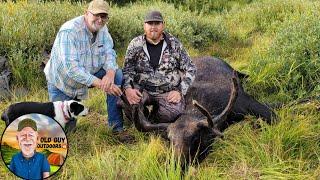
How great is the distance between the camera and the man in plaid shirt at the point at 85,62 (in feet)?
17.7

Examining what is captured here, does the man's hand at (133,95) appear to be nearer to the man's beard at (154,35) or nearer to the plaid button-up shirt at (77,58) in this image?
the plaid button-up shirt at (77,58)

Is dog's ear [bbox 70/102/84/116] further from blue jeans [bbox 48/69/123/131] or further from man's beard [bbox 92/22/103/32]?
man's beard [bbox 92/22/103/32]

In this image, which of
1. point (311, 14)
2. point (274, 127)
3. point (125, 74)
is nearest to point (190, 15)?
point (311, 14)

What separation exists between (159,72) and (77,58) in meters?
0.98

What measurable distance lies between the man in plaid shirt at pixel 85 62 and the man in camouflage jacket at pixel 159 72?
0.22 metres

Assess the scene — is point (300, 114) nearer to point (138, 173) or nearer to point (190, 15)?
point (138, 173)

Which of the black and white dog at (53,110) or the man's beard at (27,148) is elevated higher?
the man's beard at (27,148)

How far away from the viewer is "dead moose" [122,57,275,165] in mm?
4902

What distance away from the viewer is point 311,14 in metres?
8.31

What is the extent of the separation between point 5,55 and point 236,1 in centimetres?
960

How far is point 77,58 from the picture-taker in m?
5.48

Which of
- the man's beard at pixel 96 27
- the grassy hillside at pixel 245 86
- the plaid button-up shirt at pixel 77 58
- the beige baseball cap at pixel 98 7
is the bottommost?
the grassy hillside at pixel 245 86

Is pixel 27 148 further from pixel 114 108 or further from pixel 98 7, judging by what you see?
pixel 114 108

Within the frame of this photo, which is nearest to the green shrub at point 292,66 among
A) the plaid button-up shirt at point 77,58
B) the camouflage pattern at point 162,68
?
the camouflage pattern at point 162,68
